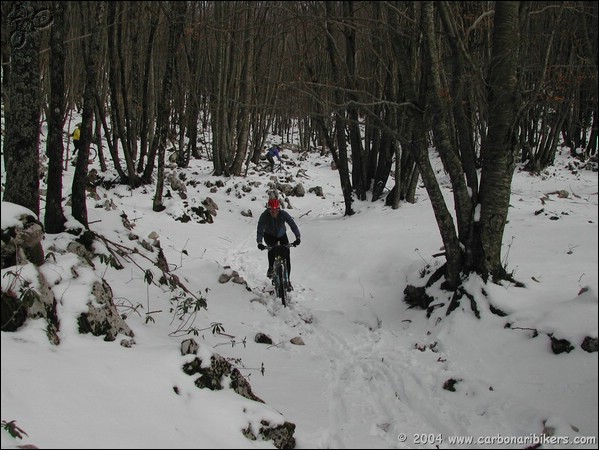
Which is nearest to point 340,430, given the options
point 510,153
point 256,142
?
point 510,153

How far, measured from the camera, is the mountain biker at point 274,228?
23.2 ft

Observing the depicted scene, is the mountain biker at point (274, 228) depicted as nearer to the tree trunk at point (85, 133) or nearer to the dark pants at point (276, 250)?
the dark pants at point (276, 250)

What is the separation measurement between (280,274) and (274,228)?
2.86 ft

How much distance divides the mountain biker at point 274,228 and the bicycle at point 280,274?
6 cm

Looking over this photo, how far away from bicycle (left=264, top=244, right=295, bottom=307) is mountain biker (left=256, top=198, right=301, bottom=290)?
0.18 feet

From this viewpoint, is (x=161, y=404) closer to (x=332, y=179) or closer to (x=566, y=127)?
(x=332, y=179)

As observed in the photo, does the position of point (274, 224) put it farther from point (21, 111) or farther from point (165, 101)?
point (165, 101)

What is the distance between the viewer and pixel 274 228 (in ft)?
23.6

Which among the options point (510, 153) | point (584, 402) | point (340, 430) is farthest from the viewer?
point (510, 153)

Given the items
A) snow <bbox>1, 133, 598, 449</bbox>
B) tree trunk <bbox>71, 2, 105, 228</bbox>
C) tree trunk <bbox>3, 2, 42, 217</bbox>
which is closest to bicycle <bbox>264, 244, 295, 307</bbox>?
snow <bbox>1, 133, 598, 449</bbox>

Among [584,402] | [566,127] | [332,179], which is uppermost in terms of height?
[566,127]

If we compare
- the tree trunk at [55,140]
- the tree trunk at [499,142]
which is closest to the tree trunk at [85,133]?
the tree trunk at [55,140]

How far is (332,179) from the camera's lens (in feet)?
69.8

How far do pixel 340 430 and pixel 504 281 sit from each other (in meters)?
2.79
